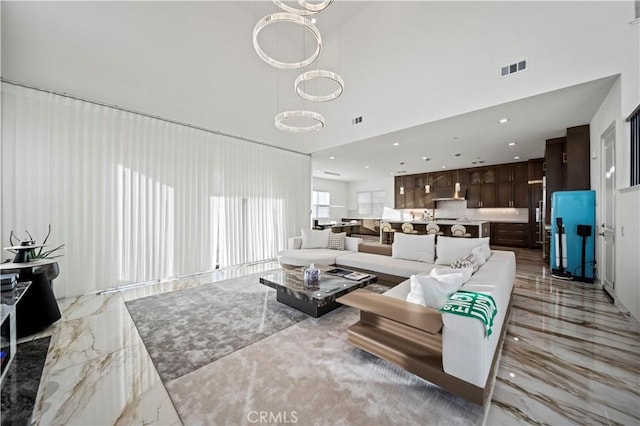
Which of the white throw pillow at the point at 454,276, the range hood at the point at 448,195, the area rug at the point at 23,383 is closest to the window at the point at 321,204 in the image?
the range hood at the point at 448,195

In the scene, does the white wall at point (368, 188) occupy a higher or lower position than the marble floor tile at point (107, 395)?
higher

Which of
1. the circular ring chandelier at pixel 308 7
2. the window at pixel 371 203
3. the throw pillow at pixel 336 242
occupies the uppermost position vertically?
the circular ring chandelier at pixel 308 7

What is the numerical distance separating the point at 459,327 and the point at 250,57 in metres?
5.11

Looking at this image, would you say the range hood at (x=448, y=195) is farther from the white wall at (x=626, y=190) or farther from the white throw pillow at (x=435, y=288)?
the white throw pillow at (x=435, y=288)

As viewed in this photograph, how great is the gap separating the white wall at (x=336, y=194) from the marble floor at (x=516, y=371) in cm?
959

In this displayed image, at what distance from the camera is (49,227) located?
136 inches

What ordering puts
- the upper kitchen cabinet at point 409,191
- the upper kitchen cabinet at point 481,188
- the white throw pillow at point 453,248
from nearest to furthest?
the white throw pillow at point 453,248 → the upper kitchen cabinet at point 481,188 → the upper kitchen cabinet at point 409,191

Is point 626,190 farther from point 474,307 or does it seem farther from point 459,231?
point 459,231

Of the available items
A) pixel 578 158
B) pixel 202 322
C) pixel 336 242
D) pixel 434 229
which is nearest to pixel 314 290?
pixel 202 322

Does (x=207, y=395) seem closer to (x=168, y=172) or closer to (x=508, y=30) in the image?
(x=168, y=172)

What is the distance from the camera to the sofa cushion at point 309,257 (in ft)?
14.8

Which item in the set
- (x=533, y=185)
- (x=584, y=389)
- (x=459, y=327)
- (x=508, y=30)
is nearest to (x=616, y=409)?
(x=584, y=389)

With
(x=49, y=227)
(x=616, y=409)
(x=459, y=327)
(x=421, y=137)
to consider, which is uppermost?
(x=421, y=137)

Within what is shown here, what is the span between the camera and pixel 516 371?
194 cm
